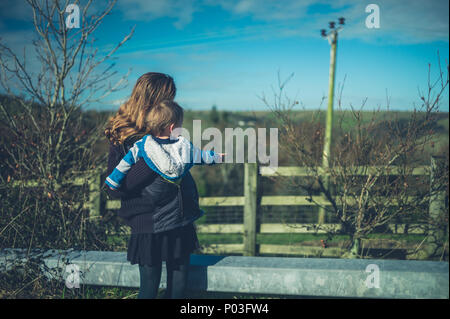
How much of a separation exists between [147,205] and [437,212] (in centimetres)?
315

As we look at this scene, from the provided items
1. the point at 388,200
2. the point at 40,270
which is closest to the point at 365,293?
the point at 388,200

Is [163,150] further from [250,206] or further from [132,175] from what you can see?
[250,206]

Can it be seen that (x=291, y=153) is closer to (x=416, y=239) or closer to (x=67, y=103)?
(x=416, y=239)

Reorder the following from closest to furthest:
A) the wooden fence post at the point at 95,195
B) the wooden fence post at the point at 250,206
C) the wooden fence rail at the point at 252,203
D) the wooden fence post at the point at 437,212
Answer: the wooden fence post at the point at 437,212 < the wooden fence rail at the point at 252,203 < the wooden fence post at the point at 95,195 < the wooden fence post at the point at 250,206

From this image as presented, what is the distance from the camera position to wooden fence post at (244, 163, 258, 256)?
13.8 ft

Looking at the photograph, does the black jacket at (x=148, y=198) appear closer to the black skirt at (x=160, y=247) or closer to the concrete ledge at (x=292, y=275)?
the black skirt at (x=160, y=247)

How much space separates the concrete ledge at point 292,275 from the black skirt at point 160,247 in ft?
1.38

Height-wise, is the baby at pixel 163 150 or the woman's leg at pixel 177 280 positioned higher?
the baby at pixel 163 150

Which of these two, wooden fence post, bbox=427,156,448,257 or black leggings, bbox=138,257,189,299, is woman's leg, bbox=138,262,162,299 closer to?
black leggings, bbox=138,257,189,299

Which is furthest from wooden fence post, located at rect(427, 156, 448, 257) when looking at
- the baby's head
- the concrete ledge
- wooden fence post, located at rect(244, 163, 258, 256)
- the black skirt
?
the baby's head

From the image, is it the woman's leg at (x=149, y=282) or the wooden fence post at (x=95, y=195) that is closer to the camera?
the woman's leg at (x=149, y=282)

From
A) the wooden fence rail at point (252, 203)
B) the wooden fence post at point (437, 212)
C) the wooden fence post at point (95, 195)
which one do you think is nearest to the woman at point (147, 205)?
the wooden fence rail at point (252, 203)

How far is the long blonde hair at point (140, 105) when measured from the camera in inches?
77.4
